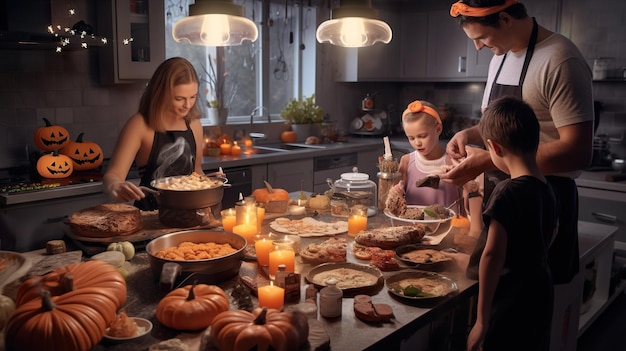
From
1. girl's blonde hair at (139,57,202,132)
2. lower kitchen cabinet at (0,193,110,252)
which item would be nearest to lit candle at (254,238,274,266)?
girl's blonde hair at (139,57,202,132)

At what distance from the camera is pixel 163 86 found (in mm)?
2684

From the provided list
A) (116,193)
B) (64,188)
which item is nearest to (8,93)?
(64,188)

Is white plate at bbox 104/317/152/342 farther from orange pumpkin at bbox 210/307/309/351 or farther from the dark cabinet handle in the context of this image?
the dark cabinet handle

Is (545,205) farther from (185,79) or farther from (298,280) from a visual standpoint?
(185,79)

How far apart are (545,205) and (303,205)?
1270 millimetres

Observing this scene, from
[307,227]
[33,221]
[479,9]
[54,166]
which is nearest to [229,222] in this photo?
[307,227]

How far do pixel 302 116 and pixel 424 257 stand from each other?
3.77 metres

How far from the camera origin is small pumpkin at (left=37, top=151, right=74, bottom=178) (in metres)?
3.44

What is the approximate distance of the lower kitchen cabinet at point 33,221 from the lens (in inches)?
123

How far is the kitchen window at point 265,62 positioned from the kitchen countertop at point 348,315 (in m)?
3.38

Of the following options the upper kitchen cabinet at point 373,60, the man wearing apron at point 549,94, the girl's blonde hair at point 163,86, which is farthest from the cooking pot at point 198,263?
the upper kitchen cabinet at point 373,60

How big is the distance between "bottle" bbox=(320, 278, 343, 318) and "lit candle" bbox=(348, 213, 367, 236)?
75 cm

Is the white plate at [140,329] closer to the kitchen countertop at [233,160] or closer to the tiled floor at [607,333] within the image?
the kitchen countertop at [233,160]

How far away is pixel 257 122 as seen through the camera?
5.46 m
